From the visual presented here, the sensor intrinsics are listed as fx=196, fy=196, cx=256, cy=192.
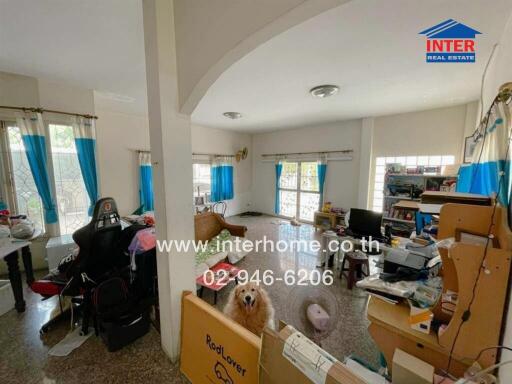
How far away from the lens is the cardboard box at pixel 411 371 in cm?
84

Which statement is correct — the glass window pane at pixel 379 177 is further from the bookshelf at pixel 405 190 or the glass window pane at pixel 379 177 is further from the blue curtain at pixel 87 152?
the blue curtain at pixel 87 152

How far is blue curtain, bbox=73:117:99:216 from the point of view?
114 inches

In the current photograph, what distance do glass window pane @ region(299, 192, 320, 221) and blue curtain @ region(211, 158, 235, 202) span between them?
7.03 feet

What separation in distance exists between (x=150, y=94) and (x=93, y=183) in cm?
253

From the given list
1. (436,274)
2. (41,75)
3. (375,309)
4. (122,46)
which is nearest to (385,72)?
(436,274)

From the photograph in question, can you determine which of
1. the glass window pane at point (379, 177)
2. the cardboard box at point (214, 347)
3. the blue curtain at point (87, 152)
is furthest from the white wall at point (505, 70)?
the blue curtain at point (87, 152)

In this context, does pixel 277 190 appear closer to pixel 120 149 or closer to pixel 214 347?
pixel 120 149

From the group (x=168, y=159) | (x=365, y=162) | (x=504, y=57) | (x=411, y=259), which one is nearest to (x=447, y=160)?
(x=365, y=162)

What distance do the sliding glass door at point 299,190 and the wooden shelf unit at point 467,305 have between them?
4.47 meters

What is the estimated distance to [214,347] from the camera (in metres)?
1.26

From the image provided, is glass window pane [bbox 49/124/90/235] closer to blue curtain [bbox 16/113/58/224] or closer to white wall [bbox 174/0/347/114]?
blue curtain [bbox 16/113/58/224]

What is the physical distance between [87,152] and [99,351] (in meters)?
2.65

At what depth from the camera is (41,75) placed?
2494mm

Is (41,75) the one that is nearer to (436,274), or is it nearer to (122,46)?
(122,46)
